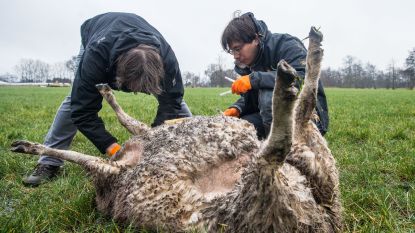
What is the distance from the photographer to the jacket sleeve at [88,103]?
3920 mm

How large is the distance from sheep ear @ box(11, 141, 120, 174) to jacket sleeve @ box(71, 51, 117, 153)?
0.58m

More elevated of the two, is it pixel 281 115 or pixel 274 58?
pixel 274 58

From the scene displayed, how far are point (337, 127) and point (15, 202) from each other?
5625 mm

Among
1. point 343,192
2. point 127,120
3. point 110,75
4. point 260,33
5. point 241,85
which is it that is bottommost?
point 343,192

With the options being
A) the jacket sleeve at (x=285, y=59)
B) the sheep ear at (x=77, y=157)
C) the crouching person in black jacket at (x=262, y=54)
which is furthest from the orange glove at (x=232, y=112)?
the sheep ear at (x=77, y=157)

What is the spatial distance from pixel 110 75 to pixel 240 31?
57.2 inches

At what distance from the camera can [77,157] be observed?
131 inches

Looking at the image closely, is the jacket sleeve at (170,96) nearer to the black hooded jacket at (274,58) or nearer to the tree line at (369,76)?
the black hooded jacket at (274,58)

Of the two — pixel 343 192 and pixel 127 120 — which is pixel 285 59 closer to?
pixel 343 192

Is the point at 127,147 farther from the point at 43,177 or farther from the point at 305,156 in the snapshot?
the point at 305,156

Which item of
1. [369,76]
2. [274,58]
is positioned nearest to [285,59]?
[274,58]

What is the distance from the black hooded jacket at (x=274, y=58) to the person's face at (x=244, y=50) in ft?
0.21

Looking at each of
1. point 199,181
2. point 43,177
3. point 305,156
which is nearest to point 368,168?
point 305,156

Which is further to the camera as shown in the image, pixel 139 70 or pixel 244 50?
pixel 244 50
